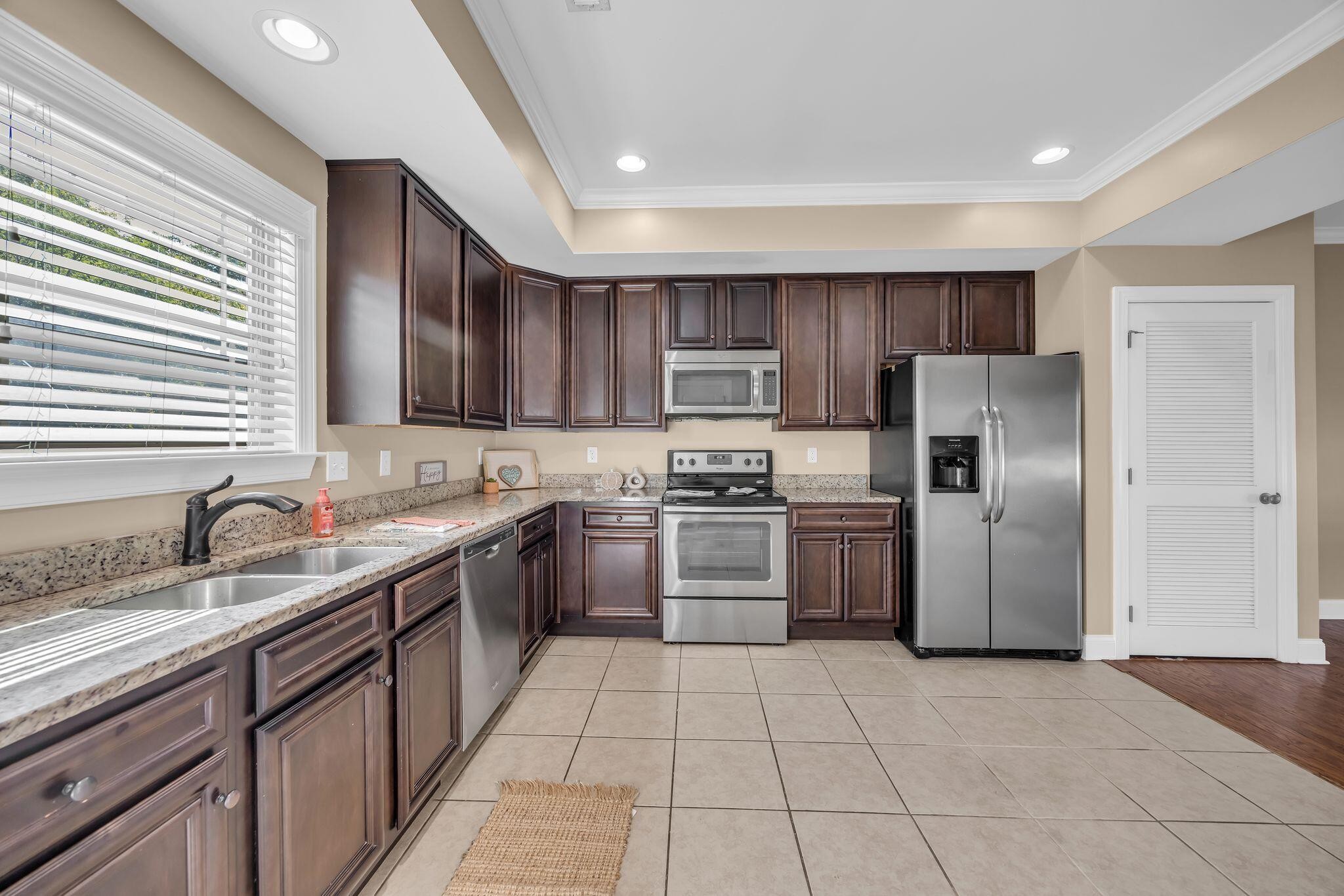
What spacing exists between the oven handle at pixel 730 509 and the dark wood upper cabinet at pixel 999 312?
1.62 meters

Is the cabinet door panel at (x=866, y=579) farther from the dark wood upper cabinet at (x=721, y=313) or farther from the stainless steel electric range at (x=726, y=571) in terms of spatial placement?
the dark wood upper cabinet at (x=721, y=313)

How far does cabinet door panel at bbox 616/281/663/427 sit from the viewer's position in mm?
3602

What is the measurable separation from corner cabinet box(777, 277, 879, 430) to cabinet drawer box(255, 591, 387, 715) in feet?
8.91

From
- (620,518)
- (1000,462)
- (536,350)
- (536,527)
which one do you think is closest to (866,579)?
(1000,462)

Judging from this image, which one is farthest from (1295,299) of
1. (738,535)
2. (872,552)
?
(738,535)

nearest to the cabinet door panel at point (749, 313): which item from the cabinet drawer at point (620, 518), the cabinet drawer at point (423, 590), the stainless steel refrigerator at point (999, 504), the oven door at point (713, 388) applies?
the oven door at point (713, 388)

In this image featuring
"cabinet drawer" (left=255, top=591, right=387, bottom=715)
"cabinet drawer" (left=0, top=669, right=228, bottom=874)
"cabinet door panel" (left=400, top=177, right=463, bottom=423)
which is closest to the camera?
"cabinet drawer" (left=0, top=669, right=228, bottom=874)

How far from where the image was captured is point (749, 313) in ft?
11.7

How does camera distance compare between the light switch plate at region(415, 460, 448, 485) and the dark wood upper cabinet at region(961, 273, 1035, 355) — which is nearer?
the light switch plate at region(415, 460, 448, 485)

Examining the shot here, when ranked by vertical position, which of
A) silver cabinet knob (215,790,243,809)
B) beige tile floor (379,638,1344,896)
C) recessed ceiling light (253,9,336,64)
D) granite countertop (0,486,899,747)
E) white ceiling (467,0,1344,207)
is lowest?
beige tile floor (379,638,1344,896)

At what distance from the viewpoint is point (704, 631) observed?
3281 millimetres

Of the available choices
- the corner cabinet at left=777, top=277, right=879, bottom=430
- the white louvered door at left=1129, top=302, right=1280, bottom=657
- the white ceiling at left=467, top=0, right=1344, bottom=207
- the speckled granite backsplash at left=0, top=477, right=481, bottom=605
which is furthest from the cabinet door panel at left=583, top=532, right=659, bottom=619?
the white louvered door at left=1129, top=302, right=1280, bottom=657

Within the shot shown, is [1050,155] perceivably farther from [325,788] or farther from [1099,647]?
[325,788]

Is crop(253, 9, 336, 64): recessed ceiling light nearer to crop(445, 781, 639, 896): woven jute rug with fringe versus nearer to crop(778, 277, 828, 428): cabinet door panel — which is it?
crop(445, 781, 639, 896): woven jute rug with fringe
